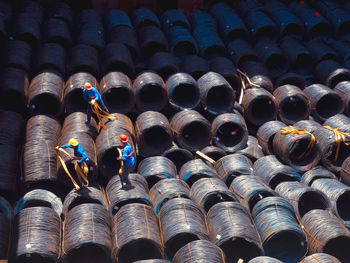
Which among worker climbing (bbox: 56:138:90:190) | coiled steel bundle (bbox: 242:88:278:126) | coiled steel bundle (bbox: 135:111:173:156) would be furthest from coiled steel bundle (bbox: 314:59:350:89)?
worker climbing (bbox: 56:138:90:190)

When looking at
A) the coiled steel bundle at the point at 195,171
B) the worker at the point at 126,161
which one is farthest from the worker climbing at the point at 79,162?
the coiled steel bundle at the point at 195,171

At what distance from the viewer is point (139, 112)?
1961 centimetres

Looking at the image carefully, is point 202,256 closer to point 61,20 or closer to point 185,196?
point 185,196

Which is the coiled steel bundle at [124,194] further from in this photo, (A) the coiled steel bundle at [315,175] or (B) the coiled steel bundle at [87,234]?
(A) the coiled steel bundle at [315,175]

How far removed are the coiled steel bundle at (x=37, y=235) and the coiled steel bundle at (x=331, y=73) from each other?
14.4 meters

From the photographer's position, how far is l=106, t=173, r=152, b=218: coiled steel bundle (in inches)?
580

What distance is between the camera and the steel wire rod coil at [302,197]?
51.3 feet

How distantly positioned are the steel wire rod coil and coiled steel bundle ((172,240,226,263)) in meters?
3.86


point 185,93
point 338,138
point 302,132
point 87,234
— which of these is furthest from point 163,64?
point 87,234

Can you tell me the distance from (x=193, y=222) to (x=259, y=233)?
229 cm

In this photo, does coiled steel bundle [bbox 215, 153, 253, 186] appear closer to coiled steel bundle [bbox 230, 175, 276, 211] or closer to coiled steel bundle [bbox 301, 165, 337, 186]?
coiled steel bundle [bbox 230, 175, 276, 211]

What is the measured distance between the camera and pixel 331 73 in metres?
21.7

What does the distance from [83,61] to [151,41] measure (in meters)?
3.79

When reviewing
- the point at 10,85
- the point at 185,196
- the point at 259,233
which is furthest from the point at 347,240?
the point at 10,85
